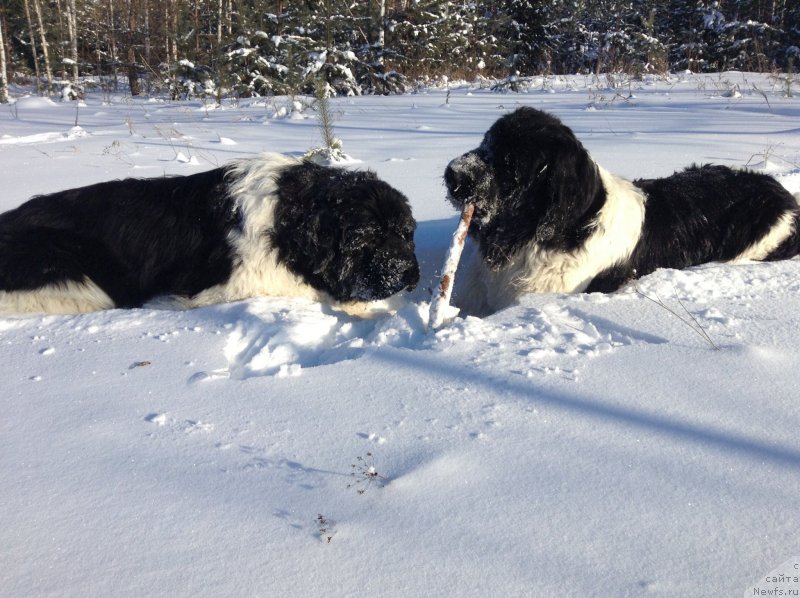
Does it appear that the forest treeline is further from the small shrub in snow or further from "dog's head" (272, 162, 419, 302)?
the small shrub in snow

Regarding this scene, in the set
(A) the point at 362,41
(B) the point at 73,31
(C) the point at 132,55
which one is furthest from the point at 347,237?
(C) the point at 132,55

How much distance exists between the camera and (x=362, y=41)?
57.0 ft

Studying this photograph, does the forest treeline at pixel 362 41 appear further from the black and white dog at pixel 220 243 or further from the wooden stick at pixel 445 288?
the wooden stick at pixel 445 288

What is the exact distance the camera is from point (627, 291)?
2936 mm

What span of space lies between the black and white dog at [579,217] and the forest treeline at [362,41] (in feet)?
27.8

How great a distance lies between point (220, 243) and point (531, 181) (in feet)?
5.47

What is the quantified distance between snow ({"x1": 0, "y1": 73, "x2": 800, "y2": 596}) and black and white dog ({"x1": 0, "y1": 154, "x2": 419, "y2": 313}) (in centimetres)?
29

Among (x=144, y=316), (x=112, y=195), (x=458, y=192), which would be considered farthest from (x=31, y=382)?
(x=458, y=192)

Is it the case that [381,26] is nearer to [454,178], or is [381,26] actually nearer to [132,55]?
[132,55]

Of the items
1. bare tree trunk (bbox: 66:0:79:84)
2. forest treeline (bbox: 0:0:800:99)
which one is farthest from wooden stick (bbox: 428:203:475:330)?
bare tree trunk (bbox: 66:0:79:84)

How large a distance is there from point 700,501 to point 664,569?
26 centimetres

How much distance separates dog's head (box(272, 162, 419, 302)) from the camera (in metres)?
3.25

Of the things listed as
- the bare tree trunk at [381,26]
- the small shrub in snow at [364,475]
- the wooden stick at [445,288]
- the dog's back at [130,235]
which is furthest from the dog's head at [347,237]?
the bare tree trunk at [381,26]

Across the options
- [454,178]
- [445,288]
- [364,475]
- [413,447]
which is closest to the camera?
[364,475]
